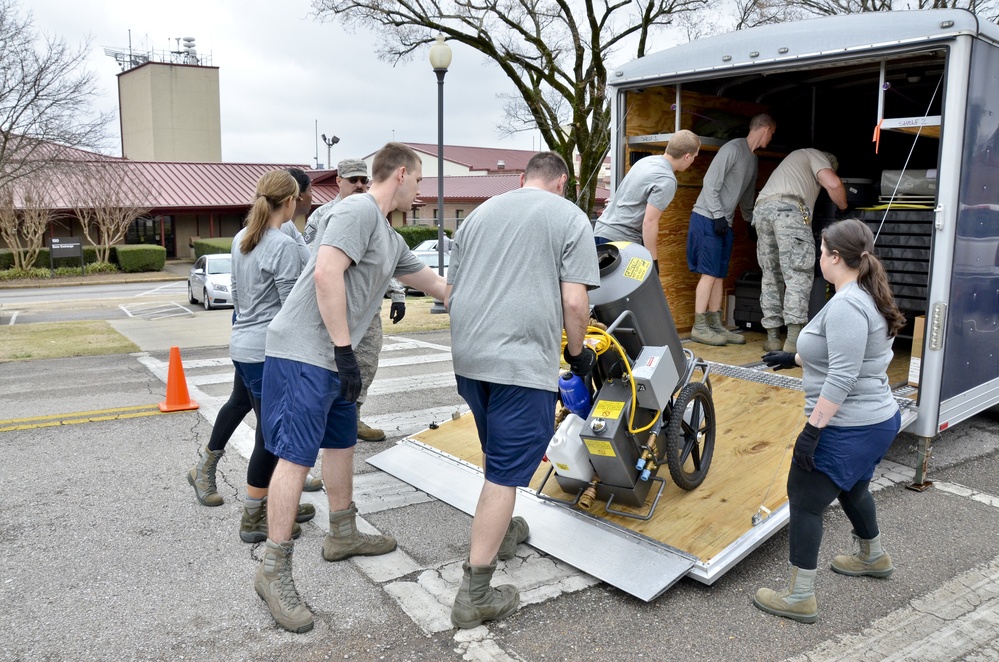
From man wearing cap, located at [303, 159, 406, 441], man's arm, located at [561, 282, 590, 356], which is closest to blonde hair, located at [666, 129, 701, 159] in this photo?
man wearing cap, located at [303, 159, 406, 441]

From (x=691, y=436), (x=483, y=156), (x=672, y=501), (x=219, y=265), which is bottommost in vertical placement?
(x=672, y=501)

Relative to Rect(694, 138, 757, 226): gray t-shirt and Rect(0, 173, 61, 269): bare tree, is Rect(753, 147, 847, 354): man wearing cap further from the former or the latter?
Rect(0, 173, 61, 269): bare tree

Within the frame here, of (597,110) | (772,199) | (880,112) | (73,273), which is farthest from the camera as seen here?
(73,273)

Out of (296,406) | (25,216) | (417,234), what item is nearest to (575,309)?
(296,406)

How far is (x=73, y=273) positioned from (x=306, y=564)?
102 ft

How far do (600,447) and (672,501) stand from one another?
0.68 metres

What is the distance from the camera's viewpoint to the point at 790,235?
6.65 metres

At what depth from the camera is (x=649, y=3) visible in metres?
24.8

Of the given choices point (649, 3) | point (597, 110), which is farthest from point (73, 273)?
point (649, 3)

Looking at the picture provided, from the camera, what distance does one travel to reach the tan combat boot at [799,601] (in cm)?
343

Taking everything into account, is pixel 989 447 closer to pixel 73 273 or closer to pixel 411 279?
pixel 411 279

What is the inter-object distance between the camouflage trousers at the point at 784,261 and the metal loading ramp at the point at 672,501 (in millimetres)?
1055

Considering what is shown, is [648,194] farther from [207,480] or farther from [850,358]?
[207,480]

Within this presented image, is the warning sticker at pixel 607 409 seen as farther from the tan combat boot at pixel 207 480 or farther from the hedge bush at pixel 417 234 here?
the hedge bush at pixel 417 234
